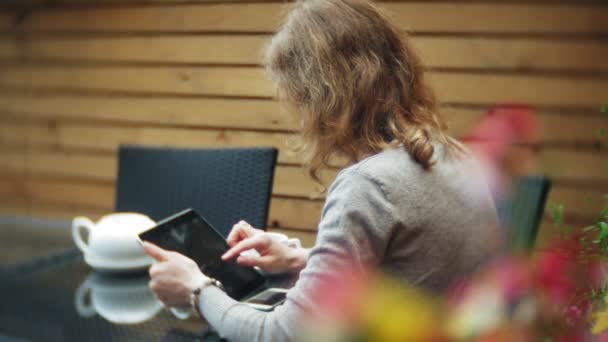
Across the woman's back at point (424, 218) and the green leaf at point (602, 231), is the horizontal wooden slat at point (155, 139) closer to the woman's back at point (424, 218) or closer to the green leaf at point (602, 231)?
the woman's back at point (424, 218)

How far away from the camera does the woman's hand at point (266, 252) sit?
1127 millimetres

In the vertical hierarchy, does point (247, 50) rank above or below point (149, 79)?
above

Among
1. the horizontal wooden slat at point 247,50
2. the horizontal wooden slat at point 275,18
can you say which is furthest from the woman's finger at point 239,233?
the horizontal wooden slat at point 275,18

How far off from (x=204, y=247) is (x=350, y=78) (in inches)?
16.9

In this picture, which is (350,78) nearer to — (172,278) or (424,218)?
(424,218)

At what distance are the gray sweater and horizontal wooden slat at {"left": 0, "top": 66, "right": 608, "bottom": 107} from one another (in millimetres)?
1095

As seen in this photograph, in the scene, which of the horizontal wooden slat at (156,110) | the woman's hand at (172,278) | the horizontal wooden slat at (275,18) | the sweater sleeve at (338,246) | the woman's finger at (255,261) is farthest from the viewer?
the horizontal wooden slat at (156,110)

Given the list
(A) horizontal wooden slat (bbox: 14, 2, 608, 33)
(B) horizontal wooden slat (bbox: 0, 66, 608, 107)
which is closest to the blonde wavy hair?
(B) horizontal wooden slat (bbox: 0, 66, 608, 107)

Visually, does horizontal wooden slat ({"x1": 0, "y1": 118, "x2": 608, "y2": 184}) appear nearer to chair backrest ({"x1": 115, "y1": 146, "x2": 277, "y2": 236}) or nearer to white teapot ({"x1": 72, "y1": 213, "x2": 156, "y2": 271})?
chair backrest ({"x1": 115, "y1": 146, "x2": 277, "y2": 236})

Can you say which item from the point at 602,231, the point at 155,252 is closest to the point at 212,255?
the point at 155,252

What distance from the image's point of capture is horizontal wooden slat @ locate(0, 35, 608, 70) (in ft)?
7.38

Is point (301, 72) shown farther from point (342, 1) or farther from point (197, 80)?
point (197, 80)

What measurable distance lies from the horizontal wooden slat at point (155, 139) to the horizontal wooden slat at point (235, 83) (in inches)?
7.7

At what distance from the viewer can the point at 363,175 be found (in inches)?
35.4
